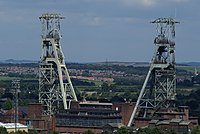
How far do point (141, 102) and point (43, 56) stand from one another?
1532 cm

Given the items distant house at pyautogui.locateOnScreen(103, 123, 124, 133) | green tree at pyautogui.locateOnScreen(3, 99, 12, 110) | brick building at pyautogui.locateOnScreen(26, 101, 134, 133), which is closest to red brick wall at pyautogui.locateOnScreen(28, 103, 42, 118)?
brick building at pyautogui.locateOnScreen(26, 101, 134, 133)

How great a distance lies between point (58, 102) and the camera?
436 ft

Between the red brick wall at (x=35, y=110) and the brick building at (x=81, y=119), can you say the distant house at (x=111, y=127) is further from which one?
the red brick wall at (x=35, y=110)

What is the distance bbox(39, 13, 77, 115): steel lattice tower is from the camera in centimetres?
13162

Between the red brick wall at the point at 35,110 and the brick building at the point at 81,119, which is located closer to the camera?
the brick building at the point at 81,119

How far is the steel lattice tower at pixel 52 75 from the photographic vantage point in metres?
132

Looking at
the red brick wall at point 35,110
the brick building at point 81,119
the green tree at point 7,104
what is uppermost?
the green tree at point 7,104

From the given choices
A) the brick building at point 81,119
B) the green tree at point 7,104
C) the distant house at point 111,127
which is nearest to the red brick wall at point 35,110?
the brick building at point 81,119

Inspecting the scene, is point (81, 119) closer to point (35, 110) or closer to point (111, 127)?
point (111, 127)

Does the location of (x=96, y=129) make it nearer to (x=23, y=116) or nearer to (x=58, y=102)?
(x=58, y=102)

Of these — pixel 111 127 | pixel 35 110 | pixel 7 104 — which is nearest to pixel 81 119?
pixel 111 127

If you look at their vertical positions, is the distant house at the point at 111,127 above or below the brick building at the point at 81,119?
below

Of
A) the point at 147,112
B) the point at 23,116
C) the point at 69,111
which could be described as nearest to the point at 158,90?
the point at 147,112

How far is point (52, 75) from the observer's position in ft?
435
